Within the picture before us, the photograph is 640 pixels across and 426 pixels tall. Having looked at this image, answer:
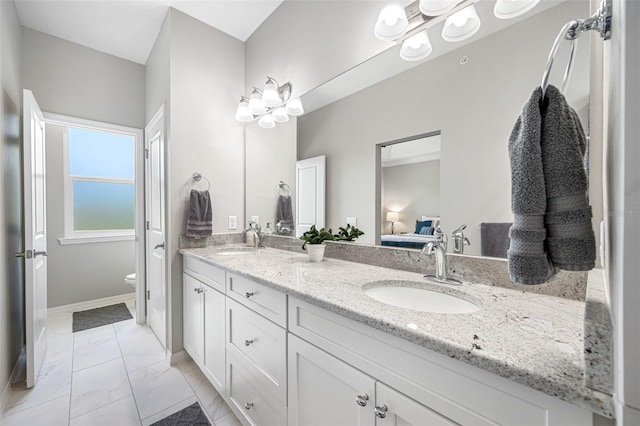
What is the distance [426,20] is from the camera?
1.22 m

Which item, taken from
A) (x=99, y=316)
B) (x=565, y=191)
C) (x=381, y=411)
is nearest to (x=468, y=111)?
(x=565, y=191)

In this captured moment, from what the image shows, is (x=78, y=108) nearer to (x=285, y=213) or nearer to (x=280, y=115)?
(x=280, y=115)

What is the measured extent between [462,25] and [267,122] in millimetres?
1522

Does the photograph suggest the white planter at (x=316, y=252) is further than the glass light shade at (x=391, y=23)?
Yes

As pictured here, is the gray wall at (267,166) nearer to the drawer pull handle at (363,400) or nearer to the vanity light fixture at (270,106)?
the vanity light fixture at (270,106)

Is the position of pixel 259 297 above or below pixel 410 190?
below

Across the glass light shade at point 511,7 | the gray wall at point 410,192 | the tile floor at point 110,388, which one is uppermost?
the glass light shade at point 511,7

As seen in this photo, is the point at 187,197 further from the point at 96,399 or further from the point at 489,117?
the point at 489,117

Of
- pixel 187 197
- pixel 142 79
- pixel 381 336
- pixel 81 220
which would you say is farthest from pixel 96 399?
pixel 142 79

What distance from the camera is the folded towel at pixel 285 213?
2088 mm

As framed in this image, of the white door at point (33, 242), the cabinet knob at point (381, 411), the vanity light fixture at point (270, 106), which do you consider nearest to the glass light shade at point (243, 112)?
the vanity light fixture at point (270, 106)

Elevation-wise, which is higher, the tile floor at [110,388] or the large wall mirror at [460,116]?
the large wall mirror at [460,116]

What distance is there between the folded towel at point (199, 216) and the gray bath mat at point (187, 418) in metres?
1.11

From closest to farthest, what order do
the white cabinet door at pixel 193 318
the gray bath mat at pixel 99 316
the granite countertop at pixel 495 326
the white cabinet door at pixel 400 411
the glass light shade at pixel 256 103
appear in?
the granite countertop at pixel 495 326
the white cabinet door at pixel 400 411
the white cabinet door at pixel 193 318
the glass light shade at pixel 256 103
the gray bath mat at pixel 99 316
